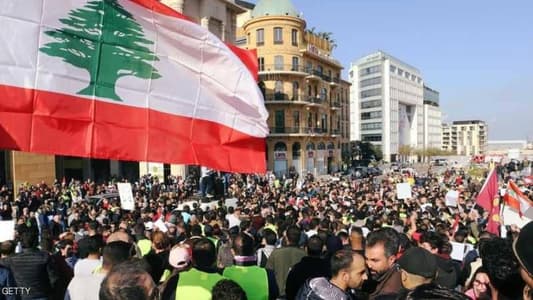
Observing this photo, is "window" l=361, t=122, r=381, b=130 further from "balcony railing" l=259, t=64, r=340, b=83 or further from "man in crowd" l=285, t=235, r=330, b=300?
"man in crowd" l=285, t=235, r=330, b=300

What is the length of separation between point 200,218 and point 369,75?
90693mm

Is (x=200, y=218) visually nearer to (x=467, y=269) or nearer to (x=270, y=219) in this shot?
(x=270, y=219)

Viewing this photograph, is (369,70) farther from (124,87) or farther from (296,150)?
(124,87)

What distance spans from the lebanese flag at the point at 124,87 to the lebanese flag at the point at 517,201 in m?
6.75

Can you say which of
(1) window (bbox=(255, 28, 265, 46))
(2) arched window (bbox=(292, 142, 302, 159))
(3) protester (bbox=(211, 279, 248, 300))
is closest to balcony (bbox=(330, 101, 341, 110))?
(2) arched window (bbox=(292, 142, 302, 159))

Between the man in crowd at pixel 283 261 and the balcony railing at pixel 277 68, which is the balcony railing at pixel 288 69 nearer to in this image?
the balcony railing at pixel 277 68

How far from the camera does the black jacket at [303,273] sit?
4.25 meters

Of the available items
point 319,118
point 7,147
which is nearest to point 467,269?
point 7,147

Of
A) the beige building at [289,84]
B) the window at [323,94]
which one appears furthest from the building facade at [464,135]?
the beige building at [289,84]

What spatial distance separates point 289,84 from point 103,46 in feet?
140

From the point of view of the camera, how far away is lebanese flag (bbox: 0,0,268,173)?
4027 mm

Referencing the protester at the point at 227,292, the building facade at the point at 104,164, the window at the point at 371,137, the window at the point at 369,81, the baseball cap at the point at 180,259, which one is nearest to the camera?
the protester at the point at 227,292

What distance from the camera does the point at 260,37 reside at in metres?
46.2

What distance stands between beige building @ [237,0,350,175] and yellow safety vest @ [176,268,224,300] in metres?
42.5
